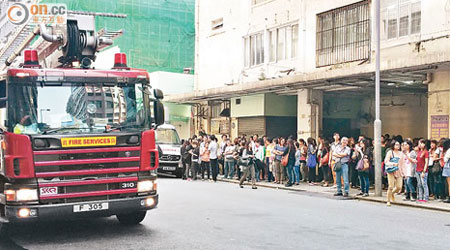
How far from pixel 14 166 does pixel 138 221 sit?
2666mm

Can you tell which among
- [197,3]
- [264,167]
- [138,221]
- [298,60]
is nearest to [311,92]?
[298,60]

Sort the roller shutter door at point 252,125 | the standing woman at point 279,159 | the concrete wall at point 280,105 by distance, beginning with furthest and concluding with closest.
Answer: the roller shutter door at point 252,125
the concrete wall at point 280,105
the standing woman at point 279,159

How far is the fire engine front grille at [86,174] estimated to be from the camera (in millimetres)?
7531

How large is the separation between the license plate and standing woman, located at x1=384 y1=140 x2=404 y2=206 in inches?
307

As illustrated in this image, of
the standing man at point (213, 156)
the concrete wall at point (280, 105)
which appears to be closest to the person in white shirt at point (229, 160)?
the standing man at point (213, 156)

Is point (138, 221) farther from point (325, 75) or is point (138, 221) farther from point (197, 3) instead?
point (197, 3)

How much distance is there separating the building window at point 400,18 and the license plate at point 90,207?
1255cm

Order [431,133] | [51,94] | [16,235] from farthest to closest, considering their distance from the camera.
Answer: [431,133]
[16,235]
[51,94]

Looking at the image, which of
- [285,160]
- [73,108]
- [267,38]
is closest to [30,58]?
[73,108]

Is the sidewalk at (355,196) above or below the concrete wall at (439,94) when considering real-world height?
below

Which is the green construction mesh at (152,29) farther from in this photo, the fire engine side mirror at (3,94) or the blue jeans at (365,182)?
the fire engine side mirror at (3,94)

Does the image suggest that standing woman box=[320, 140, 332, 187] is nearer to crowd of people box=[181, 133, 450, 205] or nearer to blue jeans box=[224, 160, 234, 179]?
crowd of people box=[181, 133, 450, 205]

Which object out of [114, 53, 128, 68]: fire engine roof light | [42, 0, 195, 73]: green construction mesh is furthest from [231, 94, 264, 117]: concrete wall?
[114, 53, 128, 68]: fire engine roof light

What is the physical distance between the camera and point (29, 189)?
24.5 feet
